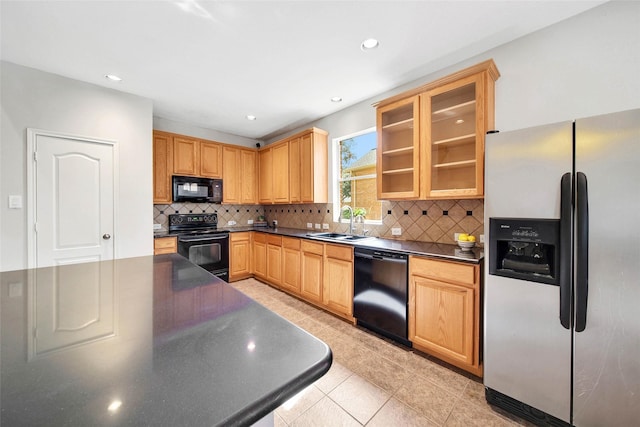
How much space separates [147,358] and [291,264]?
9.46 ft

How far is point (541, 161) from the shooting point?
1403mm

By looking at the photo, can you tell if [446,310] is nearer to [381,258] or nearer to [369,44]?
[381,258]

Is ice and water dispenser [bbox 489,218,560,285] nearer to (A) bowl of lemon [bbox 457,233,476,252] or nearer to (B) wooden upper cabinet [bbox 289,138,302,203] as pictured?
(A) bowl of lemon [bbox 457,233,476,252]

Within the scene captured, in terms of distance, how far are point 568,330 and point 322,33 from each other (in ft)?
8.40

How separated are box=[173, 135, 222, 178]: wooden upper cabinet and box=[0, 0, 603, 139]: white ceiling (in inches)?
34.9

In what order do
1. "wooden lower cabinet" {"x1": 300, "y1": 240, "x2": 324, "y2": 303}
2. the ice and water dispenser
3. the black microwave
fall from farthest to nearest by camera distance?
the black microwave, "wooden lower cabinet" {"x1": 300, "y1": 240, "x2": 324, "y2": 303}, the ice and water dispenser

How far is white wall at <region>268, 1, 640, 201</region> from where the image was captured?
1.64 m

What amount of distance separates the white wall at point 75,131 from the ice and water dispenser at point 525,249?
3.62m

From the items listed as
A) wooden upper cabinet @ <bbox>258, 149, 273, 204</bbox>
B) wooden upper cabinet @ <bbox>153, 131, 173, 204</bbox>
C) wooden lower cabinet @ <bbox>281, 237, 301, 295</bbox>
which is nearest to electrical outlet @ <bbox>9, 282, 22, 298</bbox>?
wooden lower cabinet @ <bbox>281, 237, 301, 295</bbox>

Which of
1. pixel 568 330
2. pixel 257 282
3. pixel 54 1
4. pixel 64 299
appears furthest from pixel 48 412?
pixel 257 282

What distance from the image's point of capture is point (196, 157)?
3.89 meters

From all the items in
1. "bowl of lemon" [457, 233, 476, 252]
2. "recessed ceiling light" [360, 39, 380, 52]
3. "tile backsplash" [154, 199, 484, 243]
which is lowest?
"bowl of lemon" [457, 233, 476, 252]

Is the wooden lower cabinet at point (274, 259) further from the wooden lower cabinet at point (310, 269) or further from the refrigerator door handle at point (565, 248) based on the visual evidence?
the refrigerator door handle at point (565, 248)

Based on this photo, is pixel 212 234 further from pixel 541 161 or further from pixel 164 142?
pixel 541 161
